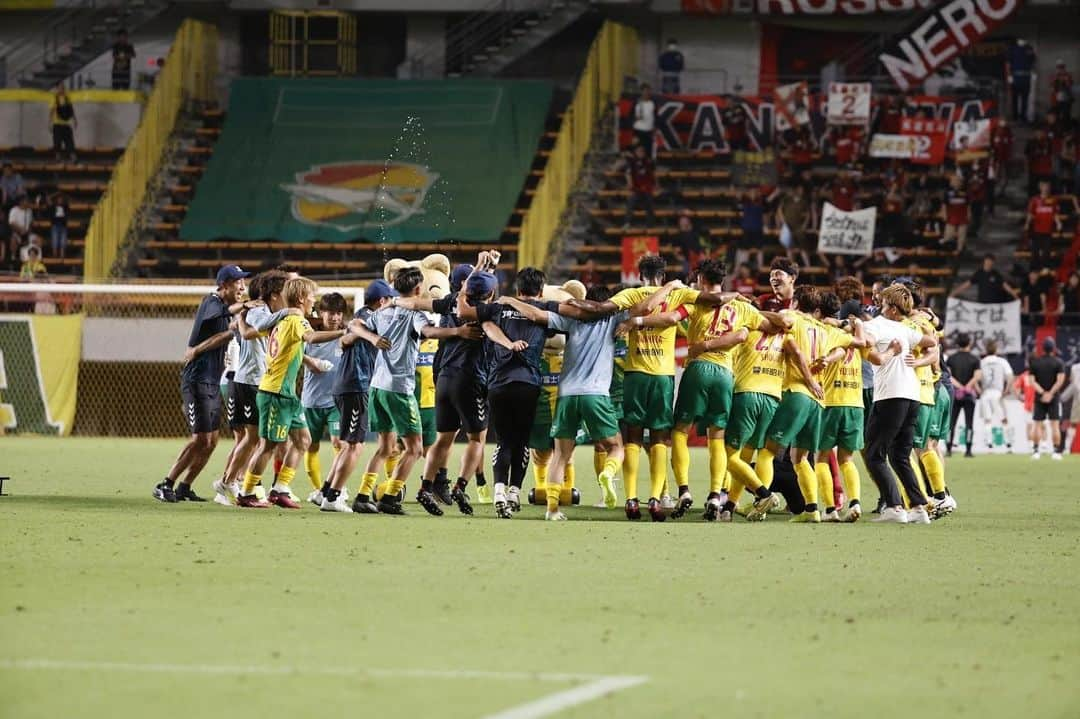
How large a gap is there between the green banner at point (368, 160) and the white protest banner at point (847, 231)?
6.96m

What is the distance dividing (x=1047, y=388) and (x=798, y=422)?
16217mm

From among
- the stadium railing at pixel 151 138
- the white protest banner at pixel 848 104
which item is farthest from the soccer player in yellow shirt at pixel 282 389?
the white protest banner at pixel 848 104

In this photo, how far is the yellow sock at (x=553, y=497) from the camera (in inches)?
563

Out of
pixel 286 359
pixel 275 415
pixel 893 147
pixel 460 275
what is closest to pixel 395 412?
pixel 275 415

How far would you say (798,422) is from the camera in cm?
1485

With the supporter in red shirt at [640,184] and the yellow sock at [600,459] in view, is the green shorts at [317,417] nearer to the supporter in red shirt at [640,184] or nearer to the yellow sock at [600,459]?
the yellow sock at [600,459]

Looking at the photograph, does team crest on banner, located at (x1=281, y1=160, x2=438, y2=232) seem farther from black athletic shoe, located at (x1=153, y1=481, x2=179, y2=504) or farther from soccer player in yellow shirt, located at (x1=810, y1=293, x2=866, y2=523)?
soccer player in yellow shirt, located at (x1=810, y1=293, x2=866, y2=523)

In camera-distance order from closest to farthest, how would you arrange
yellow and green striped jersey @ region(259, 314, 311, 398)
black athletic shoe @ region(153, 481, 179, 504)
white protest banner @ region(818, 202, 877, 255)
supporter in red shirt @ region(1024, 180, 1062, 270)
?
yellow and green striped jersey @ region(259, 314, 311, 398) → black athletic shoe @ region(153, 481, 179, 504) → supporter in red shirt @ region(1024, 180, 1062, 270) → white protest banner @ region(818, 202, 877, 255)

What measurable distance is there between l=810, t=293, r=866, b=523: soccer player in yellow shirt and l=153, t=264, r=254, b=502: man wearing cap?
5.18 m

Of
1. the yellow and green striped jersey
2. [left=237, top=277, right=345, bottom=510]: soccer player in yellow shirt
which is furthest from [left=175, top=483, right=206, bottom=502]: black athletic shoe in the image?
the yellow and green striped jersey

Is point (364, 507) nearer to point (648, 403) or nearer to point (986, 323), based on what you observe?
point (648, 403)

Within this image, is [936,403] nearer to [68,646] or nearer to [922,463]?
[922,463]

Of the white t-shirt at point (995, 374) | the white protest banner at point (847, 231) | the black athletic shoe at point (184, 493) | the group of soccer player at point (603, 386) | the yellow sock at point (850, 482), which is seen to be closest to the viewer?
the group of soccer player at point (603, 386)

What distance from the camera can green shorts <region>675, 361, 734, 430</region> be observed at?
1470 cm
